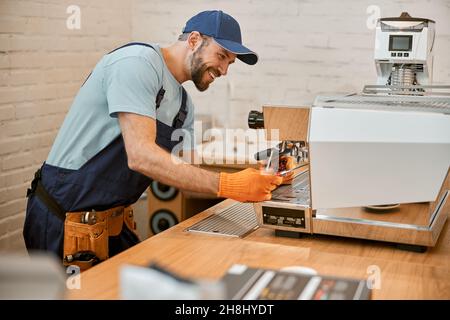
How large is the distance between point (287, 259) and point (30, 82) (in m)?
2.10

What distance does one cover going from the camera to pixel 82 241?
205 centimetres

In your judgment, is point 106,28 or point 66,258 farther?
point 106,28

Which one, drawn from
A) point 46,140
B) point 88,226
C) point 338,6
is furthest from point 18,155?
point 338,6

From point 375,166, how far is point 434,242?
1.06 feet

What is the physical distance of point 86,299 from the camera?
51.4 inches

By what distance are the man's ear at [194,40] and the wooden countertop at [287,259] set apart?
690 millimetres

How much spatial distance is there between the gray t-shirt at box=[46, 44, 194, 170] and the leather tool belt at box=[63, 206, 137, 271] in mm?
180

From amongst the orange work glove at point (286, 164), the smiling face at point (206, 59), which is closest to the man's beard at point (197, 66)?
the smiling face at point (206, 59)

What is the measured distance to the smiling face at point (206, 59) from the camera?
2.19m

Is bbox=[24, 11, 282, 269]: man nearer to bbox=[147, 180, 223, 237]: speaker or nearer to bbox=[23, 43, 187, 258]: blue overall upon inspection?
bbox=[23, 43, 187, 258]: blue overall

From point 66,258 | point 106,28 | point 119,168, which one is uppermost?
point 106,28

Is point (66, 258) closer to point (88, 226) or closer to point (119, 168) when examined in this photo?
point (88, 226)

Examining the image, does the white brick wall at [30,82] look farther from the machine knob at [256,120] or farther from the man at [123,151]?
the machine knob at [256,120]

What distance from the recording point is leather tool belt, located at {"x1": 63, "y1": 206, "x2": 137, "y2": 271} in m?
2.04
